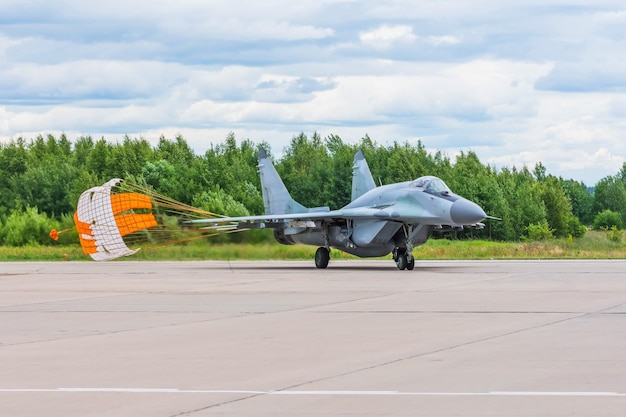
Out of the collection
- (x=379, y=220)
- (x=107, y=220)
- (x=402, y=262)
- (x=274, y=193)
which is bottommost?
(x=402, y=262)

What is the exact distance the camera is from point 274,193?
3916 cm

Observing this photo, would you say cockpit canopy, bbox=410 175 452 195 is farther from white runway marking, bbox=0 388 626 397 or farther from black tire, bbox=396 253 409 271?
white runway marking, bbox=0 388 626 397

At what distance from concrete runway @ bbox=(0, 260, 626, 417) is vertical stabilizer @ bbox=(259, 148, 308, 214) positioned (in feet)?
49.0

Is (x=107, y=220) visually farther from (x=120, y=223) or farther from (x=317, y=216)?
Result: (x=317, y=216)

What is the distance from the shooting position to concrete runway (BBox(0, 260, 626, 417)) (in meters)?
8.12

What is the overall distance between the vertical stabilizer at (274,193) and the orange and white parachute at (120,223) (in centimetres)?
203

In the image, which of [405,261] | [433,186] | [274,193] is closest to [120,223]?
[274,193]

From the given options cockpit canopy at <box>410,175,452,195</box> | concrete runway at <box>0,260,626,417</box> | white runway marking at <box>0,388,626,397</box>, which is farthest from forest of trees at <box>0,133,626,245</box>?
white runway marking at <box>0,388,626,397</box>

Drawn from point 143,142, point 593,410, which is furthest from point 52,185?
point 593,410

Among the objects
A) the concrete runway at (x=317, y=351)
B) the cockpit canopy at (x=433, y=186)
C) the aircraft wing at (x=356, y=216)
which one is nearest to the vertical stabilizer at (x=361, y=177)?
the aircraft wing at (x=356, y=216)

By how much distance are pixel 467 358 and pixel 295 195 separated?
76.3 meters

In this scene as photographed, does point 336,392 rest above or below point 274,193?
below

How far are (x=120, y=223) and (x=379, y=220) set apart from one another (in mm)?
11223

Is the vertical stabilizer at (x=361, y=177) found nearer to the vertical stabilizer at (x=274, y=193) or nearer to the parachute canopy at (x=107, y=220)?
the vertical stabilizer at (x=274, y=193)
